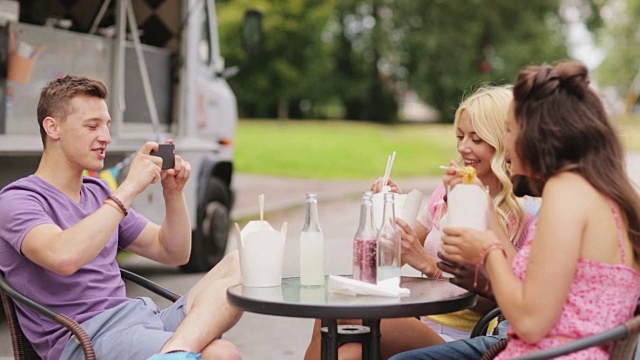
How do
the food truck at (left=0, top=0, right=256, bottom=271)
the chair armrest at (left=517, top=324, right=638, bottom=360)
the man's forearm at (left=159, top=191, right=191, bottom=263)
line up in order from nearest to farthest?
the chair armrest at (left=517, top=324, right=638, bottom=360) < the man's forearm at (left=159, top=191, right=191, bottom=263) < the food truck at (left=0, top=0, right=256, bottom=271)

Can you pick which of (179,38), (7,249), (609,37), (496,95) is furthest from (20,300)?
(609,37)

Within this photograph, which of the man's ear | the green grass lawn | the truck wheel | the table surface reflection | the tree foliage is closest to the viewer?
the table surface reflection

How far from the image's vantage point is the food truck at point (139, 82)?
6.52m

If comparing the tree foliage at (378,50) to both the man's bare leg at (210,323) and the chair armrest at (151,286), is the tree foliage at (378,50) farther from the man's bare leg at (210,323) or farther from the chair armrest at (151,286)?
the man's bare leg at (210,323)

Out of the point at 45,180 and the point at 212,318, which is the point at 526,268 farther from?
the point at 45,180

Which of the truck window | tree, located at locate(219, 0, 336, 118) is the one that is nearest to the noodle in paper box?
the truck window

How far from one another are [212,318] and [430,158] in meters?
23.1

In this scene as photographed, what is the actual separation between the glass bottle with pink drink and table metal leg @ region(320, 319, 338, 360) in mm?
192

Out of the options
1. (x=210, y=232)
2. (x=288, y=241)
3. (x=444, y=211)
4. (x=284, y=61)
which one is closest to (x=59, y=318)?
(x=444, y=211)

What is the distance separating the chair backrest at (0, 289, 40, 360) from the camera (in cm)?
336

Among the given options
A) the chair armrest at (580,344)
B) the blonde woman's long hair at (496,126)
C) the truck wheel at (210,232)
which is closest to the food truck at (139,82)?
the truck wheel at (210,232)

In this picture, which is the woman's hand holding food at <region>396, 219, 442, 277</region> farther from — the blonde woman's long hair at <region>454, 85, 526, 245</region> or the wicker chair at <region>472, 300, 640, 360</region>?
the wicker chair at <region>472, 300, 640, 360</region>

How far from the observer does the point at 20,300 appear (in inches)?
126

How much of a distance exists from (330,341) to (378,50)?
43.8 meters
